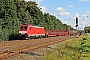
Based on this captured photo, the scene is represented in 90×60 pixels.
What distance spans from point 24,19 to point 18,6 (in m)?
6.33

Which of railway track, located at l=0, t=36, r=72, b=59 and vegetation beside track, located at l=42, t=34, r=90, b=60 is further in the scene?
railway track, located at l=0, t=36, r=72, b=59

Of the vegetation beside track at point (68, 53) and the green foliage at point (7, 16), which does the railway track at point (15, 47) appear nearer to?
the vegetation beside track at point (68, 53)

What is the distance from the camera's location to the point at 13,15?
A: 52.9 meters

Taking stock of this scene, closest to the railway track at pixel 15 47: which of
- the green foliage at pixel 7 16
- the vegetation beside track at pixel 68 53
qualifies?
the vegetation beside track at pixel 68 53

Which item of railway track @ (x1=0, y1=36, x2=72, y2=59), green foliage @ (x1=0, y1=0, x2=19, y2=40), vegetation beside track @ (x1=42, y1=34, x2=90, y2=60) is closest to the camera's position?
vegetation beside track @ (x1=42, y1=34, x2=90, y2=60)

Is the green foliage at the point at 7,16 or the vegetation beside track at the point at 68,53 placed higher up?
the green foliage at the point at 7,16

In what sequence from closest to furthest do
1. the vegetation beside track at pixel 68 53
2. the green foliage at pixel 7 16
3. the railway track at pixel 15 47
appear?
the vegetation beside track at pixel 68 53, the railway track at pixel 15 47, the green foliage at pixel 7 16

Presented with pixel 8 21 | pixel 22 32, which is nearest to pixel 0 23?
pixel 8 21

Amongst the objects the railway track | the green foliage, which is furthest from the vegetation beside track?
the green foliage

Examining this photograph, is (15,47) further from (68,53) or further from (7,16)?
(7,16)

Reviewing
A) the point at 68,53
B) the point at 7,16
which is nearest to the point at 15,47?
the point at 68,53

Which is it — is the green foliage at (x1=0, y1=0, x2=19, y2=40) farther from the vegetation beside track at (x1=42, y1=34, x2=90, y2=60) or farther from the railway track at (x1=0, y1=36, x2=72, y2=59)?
the vegetation beside track at (x1=42, y1=34, x2=90, y2=60)

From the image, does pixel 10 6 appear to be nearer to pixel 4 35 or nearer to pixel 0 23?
pixel 0 23

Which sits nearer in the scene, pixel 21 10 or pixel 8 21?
pixel 8 21
